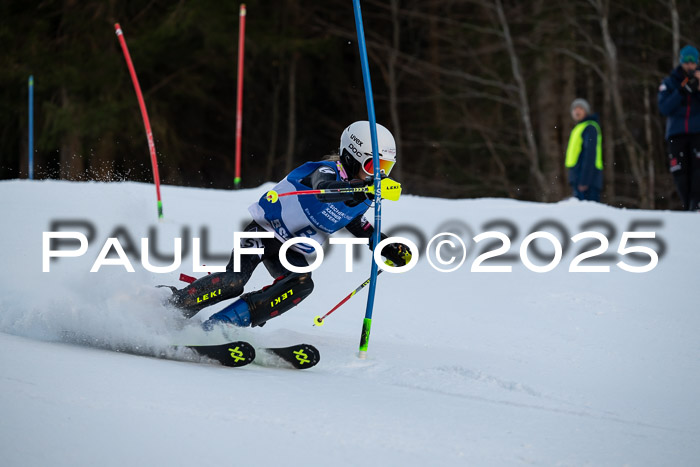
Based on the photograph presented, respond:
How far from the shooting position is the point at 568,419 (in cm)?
319

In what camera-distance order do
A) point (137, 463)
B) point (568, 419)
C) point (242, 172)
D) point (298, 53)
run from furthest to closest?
point (242, 172) < point (298, 53) < point (568, 419) < point (137, 463)

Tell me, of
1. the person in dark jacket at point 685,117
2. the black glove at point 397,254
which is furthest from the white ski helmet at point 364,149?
the person in dark jacket at point 685,117

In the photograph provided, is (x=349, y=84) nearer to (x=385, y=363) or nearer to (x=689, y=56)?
(x=689, y=56)

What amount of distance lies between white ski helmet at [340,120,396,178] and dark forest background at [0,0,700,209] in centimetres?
1013

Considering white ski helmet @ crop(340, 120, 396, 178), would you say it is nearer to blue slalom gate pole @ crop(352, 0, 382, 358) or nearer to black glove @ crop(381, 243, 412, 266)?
blue slalom gate pole @ crop(352, 0, 382, 358)

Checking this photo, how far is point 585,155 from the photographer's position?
881 centimetres

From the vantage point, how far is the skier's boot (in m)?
3.96

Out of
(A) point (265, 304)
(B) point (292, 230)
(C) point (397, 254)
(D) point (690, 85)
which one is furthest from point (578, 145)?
(A) point (265, 304)

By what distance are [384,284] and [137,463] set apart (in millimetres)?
3810

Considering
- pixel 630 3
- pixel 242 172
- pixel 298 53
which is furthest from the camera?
pixel 242 172

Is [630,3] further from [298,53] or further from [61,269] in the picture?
[61,269]

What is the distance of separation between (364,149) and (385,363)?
111 cm

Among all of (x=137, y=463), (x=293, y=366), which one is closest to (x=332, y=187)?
(x=293, y=366)

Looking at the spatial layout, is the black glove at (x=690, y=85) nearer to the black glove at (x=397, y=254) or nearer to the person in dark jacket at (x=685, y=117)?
the person in dark jacket at (x=685, y=117)
